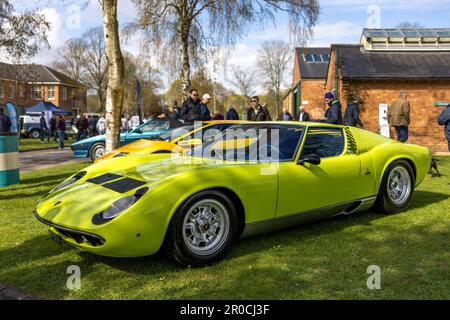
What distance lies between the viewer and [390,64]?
648 inches

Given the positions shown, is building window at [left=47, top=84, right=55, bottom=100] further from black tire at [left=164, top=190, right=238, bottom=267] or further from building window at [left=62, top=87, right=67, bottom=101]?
black tire at [left=164, top=190, right=238, bottom=267]

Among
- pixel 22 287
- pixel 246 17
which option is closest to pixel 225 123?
pixel 22 287

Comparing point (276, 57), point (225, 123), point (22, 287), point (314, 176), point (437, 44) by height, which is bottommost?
point (22, 287)

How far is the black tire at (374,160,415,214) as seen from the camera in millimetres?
5090

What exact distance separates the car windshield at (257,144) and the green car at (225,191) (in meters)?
0.01

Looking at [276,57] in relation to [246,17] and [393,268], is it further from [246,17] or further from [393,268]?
[393,268]

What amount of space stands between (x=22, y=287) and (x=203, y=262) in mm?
1449

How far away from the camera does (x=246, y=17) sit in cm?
1547

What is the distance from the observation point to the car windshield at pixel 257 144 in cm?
418

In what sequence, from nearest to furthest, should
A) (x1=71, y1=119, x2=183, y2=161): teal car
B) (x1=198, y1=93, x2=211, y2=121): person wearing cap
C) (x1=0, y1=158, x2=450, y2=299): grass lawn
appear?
(x1=0, y1=158, x2=450, y2=299): grass lawn
(x1=198, y1=93, x2=211, y2=121): person wearing cap
(x1=71, y1=119, x2=183, y2=161): teal car

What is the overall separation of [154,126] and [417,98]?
10.4 m

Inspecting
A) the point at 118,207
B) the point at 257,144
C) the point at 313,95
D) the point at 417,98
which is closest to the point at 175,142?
the point at 257,144

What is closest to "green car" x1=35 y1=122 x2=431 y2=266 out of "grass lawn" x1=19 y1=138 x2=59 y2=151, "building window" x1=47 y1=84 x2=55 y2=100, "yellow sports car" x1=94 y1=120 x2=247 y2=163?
"yellow sports car" x1=94 y1=120 x2=247 y2=163

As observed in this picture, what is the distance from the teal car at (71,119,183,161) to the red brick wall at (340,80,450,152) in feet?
25.0
